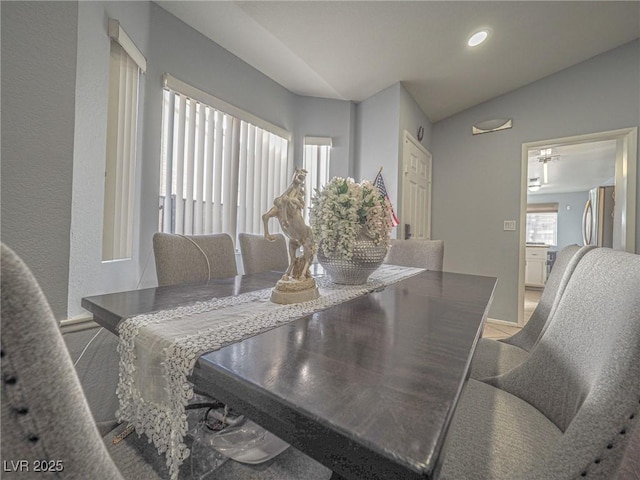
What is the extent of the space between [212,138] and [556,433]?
2.64 meters

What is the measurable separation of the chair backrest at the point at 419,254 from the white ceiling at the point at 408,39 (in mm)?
1697

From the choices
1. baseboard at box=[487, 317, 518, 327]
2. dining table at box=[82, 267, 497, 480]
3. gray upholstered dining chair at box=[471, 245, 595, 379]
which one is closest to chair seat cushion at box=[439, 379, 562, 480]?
dining table at box=[82, 267, 497, 480]

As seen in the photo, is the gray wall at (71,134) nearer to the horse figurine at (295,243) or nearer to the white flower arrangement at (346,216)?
the horse figurine at (295,243)

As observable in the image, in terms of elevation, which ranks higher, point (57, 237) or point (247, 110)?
point (247, 110)

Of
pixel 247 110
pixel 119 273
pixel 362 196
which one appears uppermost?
pixel 247 110

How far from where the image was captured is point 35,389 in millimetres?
214

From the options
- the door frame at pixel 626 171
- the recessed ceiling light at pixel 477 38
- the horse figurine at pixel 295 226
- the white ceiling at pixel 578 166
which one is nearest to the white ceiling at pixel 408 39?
the recessed ceiling light at pixel 477 38

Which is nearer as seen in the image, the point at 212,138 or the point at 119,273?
the point at 119,273

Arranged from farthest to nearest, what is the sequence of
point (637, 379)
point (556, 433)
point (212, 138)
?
point (212, 138)
point (556, 433)
point (637, 379)

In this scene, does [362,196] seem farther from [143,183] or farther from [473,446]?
[143,183]

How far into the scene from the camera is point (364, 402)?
0.39m

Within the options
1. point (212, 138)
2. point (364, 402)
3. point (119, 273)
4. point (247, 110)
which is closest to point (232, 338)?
point (364, 402)

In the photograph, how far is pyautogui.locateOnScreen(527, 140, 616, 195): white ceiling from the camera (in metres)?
4.11

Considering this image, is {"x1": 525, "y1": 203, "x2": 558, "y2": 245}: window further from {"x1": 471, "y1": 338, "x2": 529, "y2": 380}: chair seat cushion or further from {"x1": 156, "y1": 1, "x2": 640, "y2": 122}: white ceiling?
{"x1": 471, "y1": 338, "x2": 529, "y2": 380}: chair seat cushion
